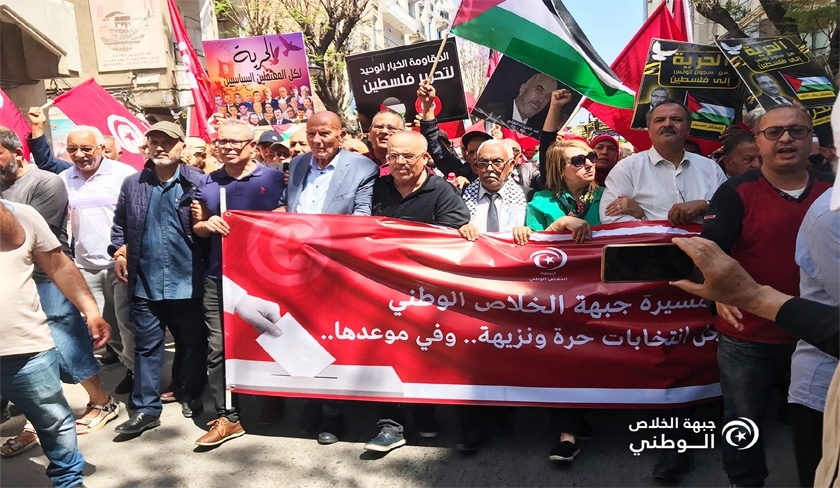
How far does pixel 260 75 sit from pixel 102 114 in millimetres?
2049

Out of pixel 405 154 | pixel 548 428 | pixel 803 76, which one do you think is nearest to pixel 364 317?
pixel 405 154

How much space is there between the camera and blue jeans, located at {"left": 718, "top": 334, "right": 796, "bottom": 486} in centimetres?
270

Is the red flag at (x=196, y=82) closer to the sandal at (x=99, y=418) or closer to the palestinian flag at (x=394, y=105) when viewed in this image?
the palestinian flag at (x=394, y=105)

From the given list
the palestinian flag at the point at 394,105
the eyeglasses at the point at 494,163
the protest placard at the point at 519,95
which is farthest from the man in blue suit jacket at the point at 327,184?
the protest placard at the point at 519,95

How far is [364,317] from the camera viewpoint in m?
3.73

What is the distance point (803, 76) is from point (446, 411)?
11.3 ft

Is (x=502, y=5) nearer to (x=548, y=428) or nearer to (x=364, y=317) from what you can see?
(x=364, y=317)

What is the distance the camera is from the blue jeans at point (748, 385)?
8.86ft

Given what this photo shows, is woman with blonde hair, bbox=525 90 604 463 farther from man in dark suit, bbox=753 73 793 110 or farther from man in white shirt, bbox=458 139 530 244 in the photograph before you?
man in dark suit, bbox=753 73 793 110

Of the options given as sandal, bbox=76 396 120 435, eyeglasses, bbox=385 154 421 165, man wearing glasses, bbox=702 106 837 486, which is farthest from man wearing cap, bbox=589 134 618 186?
sandal, bbox=76 396 120 435

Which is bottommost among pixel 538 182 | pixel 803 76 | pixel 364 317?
pixel 364 317

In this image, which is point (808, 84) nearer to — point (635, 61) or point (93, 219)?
point (635, 61)

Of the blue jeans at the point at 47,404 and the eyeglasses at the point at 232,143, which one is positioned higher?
the eyeglasses at the point at 232,143

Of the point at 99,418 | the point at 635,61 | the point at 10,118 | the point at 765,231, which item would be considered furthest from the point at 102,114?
the point at 765,231
